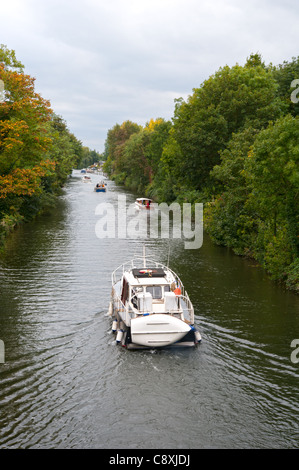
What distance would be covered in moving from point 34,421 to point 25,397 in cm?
153

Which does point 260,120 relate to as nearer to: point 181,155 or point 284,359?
point 181,155

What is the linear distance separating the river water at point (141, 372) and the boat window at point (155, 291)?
2642mm

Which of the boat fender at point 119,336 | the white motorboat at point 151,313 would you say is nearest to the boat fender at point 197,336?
the white motorboat at point 151,313

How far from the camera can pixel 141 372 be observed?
1734 cm

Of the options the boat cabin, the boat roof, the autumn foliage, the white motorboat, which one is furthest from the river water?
the autumn foliage

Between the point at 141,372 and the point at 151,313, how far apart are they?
10.2 ft

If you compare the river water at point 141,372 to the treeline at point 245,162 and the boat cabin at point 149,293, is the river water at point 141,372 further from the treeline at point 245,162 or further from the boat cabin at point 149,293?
the treeline at point 245,162

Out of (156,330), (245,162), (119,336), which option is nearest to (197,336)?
(156,330)

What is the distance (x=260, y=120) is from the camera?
48500 mm

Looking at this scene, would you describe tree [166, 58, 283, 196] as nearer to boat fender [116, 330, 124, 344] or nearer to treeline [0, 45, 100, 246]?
treeline [0, 45, 100, 246]

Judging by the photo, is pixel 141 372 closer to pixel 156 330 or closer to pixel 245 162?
pixel 156 330

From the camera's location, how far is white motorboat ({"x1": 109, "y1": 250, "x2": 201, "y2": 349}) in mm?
18766

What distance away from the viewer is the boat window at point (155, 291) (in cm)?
2156

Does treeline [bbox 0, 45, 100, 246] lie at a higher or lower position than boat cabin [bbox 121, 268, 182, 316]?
higher
